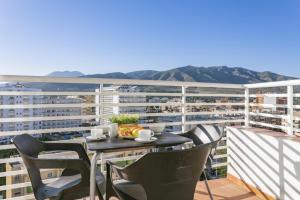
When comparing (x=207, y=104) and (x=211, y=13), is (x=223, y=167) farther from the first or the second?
(x=211, y=13)

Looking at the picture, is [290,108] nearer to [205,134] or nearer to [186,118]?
[205,134]

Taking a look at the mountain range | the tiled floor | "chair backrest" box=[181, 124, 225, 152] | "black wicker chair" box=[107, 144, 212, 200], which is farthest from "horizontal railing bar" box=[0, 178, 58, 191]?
the mountain range

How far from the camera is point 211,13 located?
877cm

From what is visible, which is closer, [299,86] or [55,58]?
[299,86]

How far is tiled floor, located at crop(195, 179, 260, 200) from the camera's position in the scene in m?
2.93

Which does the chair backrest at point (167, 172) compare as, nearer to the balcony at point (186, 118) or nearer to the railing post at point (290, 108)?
the balcony at point (186, 118)

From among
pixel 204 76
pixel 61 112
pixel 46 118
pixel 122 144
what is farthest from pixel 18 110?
pixel 204 76

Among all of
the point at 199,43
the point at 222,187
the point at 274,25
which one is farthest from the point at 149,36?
the point at 222,187

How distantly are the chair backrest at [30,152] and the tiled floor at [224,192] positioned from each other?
5.75 feet

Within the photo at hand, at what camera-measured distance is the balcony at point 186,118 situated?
2561 millimetres

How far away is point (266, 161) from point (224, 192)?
2.07ft

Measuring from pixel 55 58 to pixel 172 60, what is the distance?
19.4 feet

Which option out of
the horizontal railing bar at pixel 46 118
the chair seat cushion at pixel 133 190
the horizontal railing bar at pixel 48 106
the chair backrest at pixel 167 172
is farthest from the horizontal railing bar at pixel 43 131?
the chair backrest at pixel 167 172

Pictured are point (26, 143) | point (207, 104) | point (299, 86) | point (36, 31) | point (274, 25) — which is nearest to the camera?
point (26, 143)
